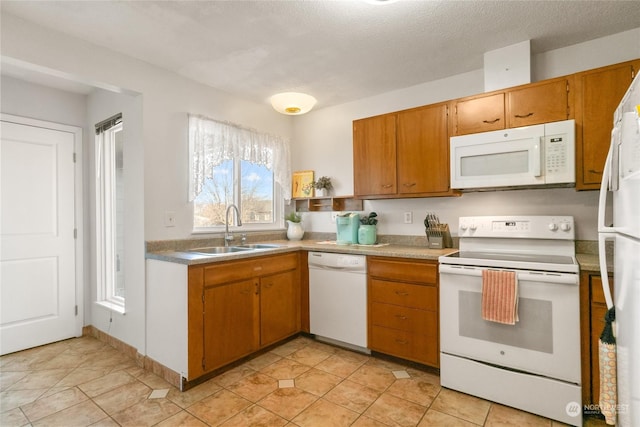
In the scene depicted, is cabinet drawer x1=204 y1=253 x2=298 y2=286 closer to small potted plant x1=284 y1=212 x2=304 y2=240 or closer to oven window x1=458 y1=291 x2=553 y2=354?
small potted plant x1=284 y1=212 x2=304 y2=240

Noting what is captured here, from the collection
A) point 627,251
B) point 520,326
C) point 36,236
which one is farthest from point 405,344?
point 36,236

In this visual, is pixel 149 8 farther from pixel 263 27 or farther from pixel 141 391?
pixel 141 391

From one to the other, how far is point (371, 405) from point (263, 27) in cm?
250

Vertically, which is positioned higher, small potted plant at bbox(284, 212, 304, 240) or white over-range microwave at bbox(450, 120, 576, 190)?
white over-range microwave at bbox(450, 120, 576, 190)

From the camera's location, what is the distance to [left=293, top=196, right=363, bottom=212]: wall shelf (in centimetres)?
351

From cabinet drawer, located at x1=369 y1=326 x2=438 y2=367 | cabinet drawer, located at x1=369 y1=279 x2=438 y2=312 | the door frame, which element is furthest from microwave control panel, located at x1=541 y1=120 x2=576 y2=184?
the door frame

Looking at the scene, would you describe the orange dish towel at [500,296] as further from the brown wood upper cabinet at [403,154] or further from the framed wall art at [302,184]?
the framed wall art at [302,184]

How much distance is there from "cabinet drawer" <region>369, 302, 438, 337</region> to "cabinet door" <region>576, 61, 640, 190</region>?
1.33 m

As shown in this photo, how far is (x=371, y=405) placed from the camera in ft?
6.61

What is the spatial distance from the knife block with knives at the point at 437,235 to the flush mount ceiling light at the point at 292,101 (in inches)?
57.2

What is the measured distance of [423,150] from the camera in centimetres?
272

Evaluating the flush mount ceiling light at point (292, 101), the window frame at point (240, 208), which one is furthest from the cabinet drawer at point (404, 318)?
the flush mount ceiling light at point (292, 101)

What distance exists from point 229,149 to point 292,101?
872 mm

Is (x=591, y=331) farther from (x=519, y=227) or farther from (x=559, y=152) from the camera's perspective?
(x=559, y=152)
